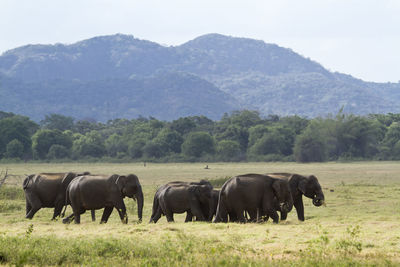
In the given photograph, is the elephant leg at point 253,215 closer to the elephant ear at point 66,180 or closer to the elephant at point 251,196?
the elephant at point 251,196

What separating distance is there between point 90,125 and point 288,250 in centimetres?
11680

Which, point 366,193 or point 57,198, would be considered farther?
point 366,193

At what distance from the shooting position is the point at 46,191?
19141mm

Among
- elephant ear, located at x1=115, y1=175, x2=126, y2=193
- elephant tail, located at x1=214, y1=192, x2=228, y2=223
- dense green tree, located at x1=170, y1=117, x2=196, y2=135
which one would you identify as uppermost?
dense green tree, located at x1=170, y1=117, x2=196, y2=135

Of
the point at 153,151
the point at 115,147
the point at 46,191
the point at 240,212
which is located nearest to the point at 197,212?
the point at 240,212

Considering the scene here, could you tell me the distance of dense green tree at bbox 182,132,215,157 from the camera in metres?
82.9

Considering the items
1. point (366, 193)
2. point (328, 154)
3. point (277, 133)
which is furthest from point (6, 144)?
point (366, 193)

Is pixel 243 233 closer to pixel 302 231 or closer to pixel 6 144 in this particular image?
pixel 302 231

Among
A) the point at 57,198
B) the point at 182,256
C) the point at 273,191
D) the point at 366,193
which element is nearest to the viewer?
the point at 182,256

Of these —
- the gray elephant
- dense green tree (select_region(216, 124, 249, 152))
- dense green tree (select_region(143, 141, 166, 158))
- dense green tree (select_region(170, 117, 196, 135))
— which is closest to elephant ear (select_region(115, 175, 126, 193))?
the gray elephant

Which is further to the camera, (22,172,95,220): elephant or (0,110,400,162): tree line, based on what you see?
(0,110,400,162): tree line

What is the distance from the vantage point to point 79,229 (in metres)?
15.8

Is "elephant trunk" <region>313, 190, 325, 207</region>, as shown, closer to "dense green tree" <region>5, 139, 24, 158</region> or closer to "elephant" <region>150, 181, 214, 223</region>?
"elephant" <region>150, 181, 214, 223</region>

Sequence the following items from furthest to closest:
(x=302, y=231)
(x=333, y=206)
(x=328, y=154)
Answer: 1. (x=328, y=154)
2. (x=333, y=206)
3. (x=302, y=231)
